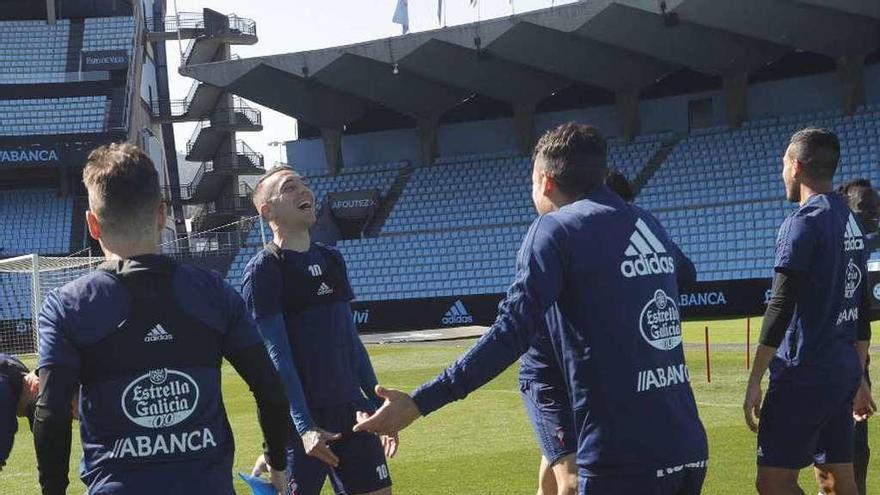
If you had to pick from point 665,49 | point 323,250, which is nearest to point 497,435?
point 323,250

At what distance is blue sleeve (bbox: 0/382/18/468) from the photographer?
4.51 metres

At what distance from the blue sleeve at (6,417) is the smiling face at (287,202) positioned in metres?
1.90

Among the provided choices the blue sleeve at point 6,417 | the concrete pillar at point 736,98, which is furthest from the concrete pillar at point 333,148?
the blue sleeve at point 6,417

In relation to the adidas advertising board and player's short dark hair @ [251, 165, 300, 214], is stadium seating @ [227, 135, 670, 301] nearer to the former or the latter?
the adidas advertising board

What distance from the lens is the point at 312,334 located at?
241 inches

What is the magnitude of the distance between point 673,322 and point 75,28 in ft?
157

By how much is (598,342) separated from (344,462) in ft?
7.53

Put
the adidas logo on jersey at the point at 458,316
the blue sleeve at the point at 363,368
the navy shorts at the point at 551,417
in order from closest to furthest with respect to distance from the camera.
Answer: the navy shorts at the point at 551,417 → the blue sleeve at the point at 363,368 → the adidas logo on jersey at the point at 458,316

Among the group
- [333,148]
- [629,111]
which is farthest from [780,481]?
[333,148]

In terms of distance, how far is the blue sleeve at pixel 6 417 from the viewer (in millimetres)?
4508

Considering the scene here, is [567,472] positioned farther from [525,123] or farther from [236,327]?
[525,123]

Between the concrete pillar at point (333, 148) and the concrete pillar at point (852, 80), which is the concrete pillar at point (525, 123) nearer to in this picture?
the concrete pillar at point (333, 148)

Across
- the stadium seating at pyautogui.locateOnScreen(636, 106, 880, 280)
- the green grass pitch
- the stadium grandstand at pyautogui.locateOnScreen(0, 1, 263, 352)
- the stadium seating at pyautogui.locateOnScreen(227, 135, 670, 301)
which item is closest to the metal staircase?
the stadium grandstand at pyautogui.locateOnScreen(0, 1, 263, 352)

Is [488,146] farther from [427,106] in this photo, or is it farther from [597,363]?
[597,363]
